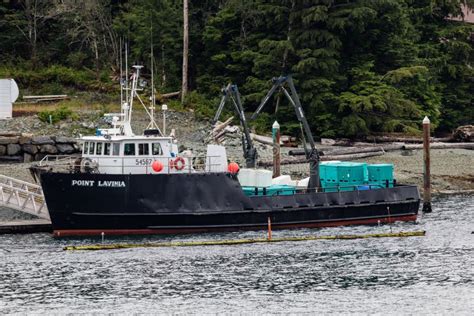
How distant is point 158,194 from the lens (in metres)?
41.7

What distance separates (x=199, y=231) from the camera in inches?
1678

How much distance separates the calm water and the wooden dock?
1.57 feet

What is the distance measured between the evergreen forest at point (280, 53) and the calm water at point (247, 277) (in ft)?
75.3

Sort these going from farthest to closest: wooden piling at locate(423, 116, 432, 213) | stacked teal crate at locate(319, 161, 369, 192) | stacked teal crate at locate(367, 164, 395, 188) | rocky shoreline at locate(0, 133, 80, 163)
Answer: rocky shoreline at locate(0, 133, 80, 163) → wooden piling at locate(423, 116, 432, 213) → stacked teal crate at locate(367, 164, 395, 188) → stacked teal crate at locate(319, 161, 369, 192)

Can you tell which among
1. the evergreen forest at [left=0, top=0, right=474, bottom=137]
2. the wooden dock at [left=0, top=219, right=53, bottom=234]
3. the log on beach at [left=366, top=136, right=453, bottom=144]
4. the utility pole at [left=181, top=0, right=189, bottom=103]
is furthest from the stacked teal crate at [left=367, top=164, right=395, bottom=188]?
Answer: the utility pole at [left=181, top=0, right=189, bottom=103]

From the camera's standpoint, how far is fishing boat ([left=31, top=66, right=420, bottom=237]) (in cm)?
4131

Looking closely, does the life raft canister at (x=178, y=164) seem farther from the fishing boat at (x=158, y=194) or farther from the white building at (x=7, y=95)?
the white building at (x=7, y=95)

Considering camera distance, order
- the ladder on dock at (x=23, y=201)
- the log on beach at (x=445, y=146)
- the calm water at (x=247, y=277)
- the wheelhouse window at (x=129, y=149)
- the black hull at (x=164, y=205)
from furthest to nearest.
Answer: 1. the log on beach at (x=445, y=146)
2. the ladder on dock at (x=23, y=201)
3. the wheelhouse window at (x=129, y=149)
4. the black hull at (x=164, y=205)
5. the calm water at (x=247, y=277)

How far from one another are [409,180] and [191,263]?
19422 mm

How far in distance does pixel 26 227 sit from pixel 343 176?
471 inches

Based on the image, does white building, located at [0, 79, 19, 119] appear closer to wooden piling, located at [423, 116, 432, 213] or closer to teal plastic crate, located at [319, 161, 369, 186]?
teal plastic crate, located at [319, 161, 369, 186]

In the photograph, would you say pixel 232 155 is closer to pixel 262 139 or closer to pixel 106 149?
pixel 262 139

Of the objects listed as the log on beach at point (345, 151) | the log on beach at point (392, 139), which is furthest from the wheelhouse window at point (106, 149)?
the log on beach at point (392, 139)

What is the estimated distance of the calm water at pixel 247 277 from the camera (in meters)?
31.9
